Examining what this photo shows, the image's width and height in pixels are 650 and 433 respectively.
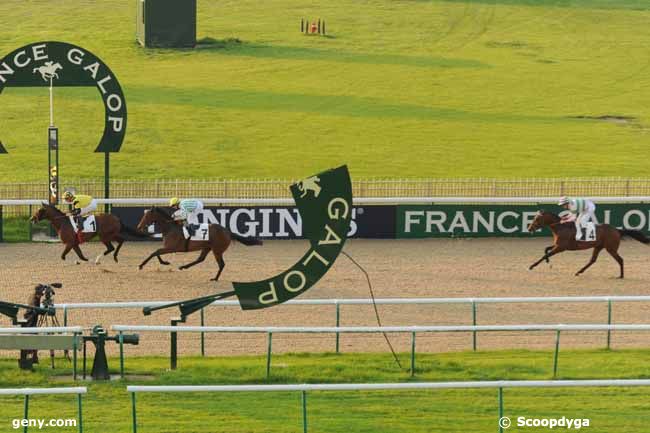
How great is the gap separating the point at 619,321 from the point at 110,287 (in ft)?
→ 27.6

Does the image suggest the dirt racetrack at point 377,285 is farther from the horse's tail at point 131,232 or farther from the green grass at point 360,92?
the green grass at point 360,92

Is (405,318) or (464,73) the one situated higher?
(464,73)

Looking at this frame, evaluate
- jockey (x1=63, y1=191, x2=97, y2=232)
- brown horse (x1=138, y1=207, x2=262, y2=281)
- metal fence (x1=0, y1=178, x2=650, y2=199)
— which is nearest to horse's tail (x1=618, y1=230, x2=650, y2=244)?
metal fence (x1=0, y1=178, x2=650, y2=199)

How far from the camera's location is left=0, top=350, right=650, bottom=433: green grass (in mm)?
14086

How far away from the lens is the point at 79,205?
26.0 meters

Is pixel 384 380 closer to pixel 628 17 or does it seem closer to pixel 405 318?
pixel 405 318

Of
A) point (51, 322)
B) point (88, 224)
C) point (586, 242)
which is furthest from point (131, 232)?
point (586, 242)

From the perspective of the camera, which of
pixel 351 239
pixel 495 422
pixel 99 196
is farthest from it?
pixel 99 196

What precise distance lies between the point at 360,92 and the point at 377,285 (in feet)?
75.6

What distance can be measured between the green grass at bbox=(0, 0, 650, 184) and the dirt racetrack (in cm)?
992

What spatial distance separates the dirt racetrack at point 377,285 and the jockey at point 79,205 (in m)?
0.88

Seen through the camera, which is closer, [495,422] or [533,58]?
[495,422]

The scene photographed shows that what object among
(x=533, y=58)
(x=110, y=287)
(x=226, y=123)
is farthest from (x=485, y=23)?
(x=110, y=287)

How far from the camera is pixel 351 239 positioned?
28859mm
